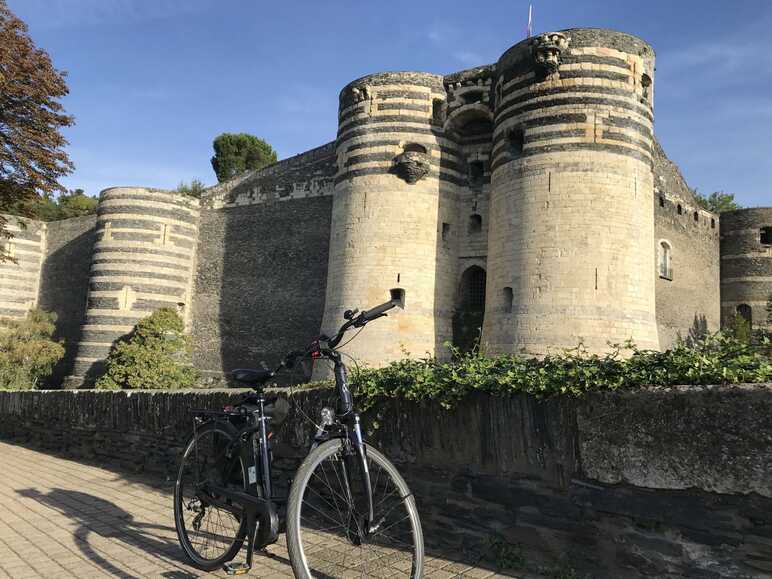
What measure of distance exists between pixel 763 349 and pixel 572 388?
1.11m

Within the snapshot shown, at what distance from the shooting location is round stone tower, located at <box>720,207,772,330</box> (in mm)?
20938

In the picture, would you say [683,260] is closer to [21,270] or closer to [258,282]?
[258,282]

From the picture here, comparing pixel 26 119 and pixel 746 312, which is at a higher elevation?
pixel 26 119

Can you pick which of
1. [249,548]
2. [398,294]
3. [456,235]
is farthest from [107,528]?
[456,235]

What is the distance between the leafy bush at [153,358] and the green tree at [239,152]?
2193 cm

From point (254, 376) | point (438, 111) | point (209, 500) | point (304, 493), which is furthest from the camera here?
point (438, 111)

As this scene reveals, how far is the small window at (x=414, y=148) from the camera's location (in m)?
16.7

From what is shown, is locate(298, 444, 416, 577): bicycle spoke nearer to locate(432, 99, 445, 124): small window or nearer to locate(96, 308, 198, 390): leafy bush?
locate(432, 99, 445, 124): small window

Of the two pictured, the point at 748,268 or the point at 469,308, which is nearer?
the point at 469,308

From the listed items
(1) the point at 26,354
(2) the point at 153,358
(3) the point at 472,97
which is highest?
(3) the point at 472,97

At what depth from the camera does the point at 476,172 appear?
1739cm

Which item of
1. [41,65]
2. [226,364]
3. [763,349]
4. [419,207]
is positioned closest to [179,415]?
[763,349]

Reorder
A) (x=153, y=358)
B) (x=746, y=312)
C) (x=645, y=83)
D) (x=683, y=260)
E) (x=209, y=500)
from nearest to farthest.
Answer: (x=209, y=500) < (x=645, y=83) < (x=683, y=260) < (x=153, y=358) < (x=746, y=312)

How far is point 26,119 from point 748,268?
22.2 metres
